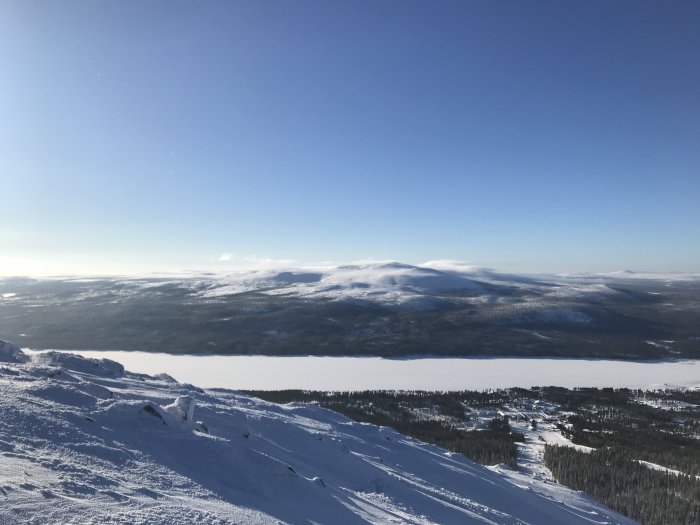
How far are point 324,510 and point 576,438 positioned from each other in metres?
26.2

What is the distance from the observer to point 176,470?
781 cm

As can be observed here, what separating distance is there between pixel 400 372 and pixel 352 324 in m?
35.6

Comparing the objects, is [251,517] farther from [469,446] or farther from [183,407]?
[469,446]

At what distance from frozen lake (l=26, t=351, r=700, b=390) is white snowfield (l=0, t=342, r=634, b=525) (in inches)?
1322

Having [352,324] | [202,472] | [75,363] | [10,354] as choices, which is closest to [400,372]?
[352,324]

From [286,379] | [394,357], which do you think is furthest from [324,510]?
[394,357]

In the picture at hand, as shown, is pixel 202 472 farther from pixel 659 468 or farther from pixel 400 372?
pixel 400 372

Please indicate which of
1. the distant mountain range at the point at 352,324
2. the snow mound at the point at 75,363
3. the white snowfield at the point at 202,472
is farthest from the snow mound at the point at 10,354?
the distant mountain range at the point at 352,324

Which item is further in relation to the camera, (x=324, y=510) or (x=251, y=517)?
(x=324, y=510)

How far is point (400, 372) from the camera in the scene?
5650 centimetres

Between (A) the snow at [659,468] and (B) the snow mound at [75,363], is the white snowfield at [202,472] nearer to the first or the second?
(B) the snow mound at [75,363]

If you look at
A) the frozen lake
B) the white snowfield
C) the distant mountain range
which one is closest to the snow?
the white snowfield

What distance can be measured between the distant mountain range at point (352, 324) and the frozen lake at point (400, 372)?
5869 mm

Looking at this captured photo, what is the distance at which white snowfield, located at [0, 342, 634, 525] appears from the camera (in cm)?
608
